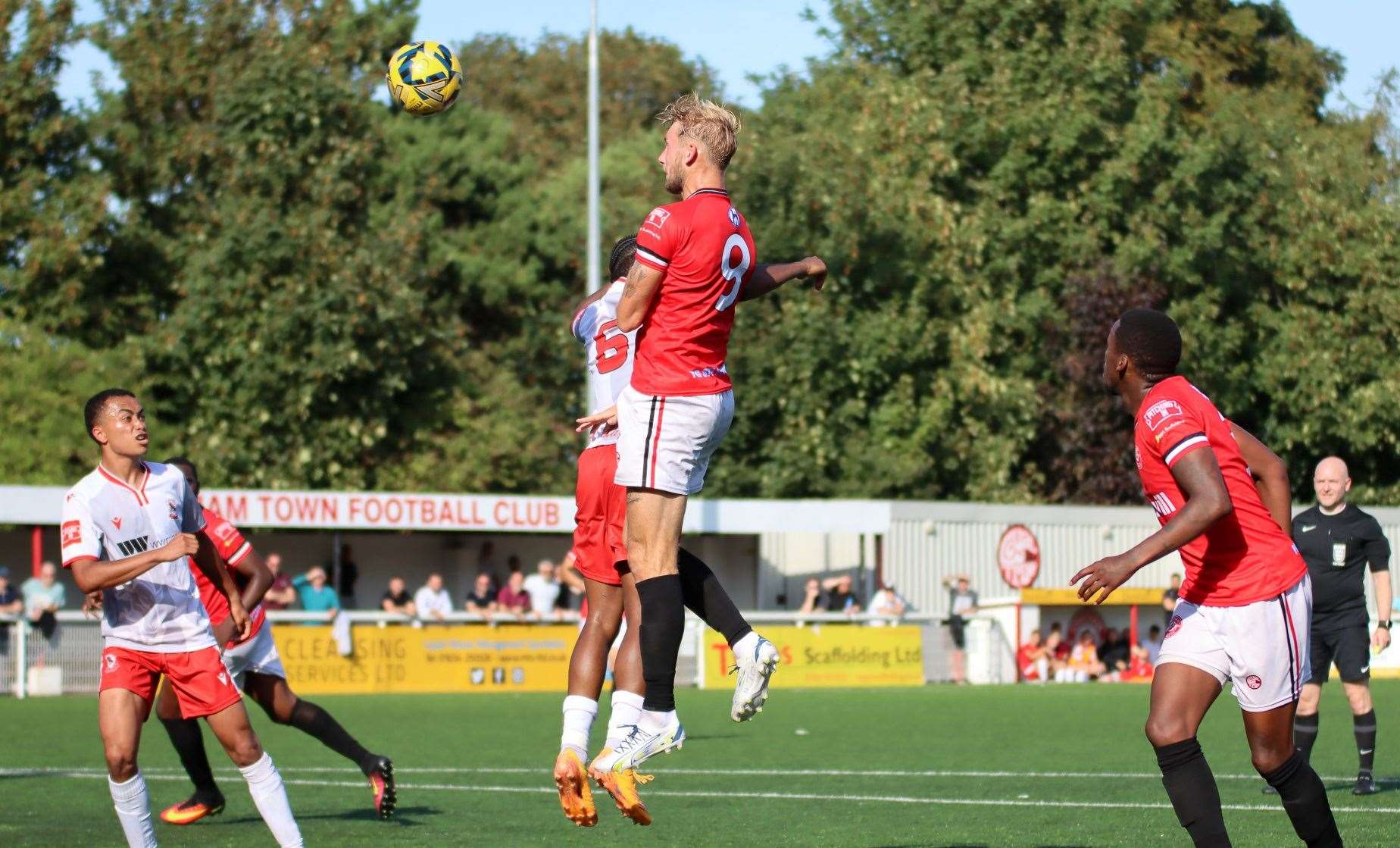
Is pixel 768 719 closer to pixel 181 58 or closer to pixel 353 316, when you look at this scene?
pixel 353 316

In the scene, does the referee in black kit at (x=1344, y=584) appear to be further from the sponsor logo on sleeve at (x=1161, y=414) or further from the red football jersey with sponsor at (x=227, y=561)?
the red football jersey with sponsor at (x=227, y=561)

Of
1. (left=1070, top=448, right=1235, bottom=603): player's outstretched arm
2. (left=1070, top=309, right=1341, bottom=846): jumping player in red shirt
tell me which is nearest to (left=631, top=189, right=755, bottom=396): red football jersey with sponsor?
(left=1070, top=309, right=1341, bottom=846): jumping player in red shirt

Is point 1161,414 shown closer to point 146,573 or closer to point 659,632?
point 659,632

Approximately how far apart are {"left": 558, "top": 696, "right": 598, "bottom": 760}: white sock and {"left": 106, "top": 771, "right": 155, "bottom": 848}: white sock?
2.01 meters

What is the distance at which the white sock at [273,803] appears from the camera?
25.8 ft

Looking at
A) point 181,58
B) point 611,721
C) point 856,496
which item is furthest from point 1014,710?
point 181,58

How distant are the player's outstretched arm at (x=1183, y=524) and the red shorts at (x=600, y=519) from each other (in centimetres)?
243

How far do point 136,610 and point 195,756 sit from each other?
2321 millimetres

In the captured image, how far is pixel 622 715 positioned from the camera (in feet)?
24.7

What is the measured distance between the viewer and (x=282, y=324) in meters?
33.9

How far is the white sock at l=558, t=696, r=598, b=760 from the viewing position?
757 centimetres

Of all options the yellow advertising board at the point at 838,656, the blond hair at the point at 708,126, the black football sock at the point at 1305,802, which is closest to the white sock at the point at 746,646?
the blond hair at the point at 708,126

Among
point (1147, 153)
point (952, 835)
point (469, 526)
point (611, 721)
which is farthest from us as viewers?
point (1147, 153)

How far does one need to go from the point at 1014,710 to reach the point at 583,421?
14.2 m
